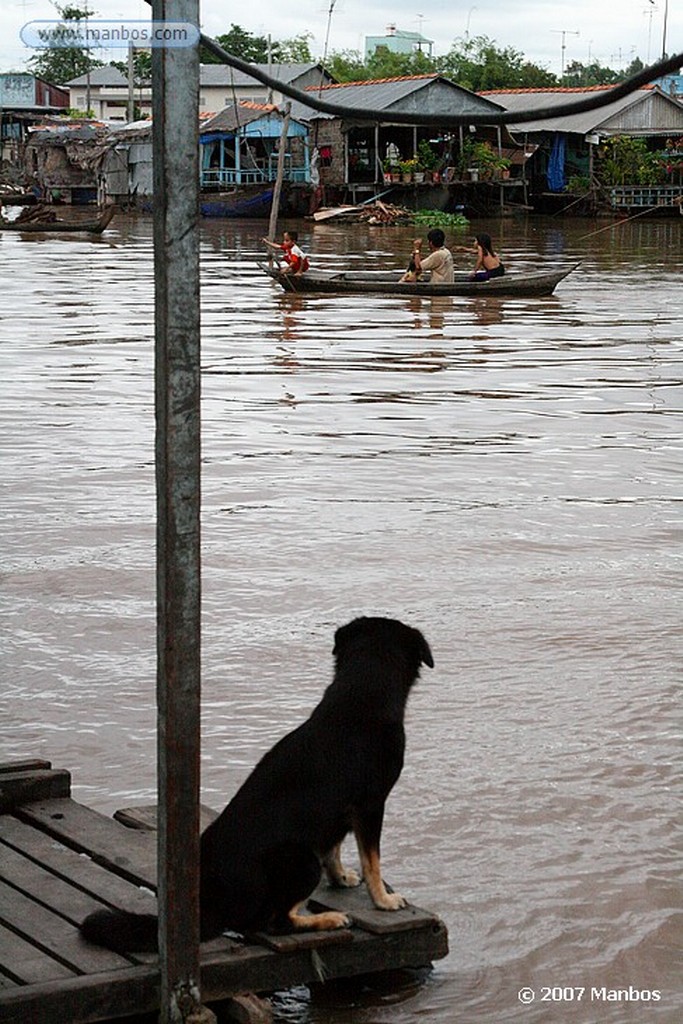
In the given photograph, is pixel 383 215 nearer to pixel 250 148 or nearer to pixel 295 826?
pixel 250 148

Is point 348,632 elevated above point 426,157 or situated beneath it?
situated beneath

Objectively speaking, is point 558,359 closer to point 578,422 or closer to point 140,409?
point 578,422

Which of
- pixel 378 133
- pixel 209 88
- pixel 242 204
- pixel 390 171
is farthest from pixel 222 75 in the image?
pixel 242 204

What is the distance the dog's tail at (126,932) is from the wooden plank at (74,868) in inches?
7.0

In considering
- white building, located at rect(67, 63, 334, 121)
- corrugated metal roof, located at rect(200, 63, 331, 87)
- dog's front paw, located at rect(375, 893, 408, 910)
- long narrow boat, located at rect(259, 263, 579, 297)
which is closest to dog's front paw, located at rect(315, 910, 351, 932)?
dog's front paw, located at rect(375, 893, 408, 910)

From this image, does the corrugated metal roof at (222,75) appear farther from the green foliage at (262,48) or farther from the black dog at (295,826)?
the black dog at (295,826)

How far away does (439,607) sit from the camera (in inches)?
249

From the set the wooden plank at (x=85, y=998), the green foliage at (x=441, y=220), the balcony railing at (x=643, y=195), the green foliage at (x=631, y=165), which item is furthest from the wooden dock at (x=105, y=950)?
the green foliage at (x=631, y=165)

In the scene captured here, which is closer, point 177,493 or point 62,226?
point 177,493

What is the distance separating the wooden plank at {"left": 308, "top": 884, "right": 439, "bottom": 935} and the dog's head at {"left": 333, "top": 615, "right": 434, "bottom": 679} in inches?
19.6

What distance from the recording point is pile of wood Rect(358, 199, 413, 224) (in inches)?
1650

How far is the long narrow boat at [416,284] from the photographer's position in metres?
19.4

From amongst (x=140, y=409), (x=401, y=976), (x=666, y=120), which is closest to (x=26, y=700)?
(x=401, y=976)

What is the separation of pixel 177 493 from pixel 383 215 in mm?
40226
